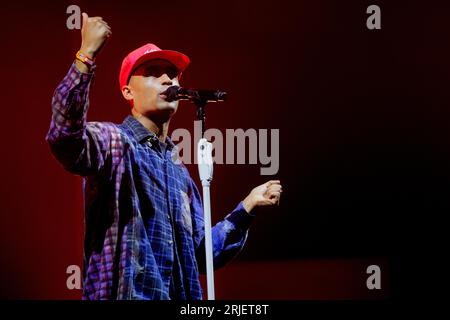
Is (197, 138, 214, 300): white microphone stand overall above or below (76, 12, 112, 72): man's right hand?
below

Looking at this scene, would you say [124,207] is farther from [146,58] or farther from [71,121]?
[146,58]

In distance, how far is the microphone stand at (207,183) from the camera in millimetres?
1810

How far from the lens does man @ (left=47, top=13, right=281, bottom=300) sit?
1.68 m

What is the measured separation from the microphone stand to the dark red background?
1114mm

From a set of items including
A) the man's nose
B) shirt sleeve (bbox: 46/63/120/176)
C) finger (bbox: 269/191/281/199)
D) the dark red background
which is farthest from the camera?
the dark red background

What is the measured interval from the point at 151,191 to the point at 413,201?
169 centimetres

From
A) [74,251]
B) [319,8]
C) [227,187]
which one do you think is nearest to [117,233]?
[74,251]

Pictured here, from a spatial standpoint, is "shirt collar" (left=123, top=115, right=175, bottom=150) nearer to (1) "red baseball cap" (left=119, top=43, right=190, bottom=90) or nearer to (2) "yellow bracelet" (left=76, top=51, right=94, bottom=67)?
(1) "red baseball cap" (left=119, top=43, right=190, bottom=90)

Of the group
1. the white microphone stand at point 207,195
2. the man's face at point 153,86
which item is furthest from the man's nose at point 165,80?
the white microphone stand at point 207,195

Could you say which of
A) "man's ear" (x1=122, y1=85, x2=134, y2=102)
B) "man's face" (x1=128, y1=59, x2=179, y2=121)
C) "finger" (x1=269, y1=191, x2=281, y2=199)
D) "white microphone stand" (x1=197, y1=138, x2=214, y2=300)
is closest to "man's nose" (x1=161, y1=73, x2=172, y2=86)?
"man's face" (x1=128, y1=59, x2=179, y2=121)

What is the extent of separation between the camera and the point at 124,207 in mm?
1956

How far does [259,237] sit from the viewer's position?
313 centimetres

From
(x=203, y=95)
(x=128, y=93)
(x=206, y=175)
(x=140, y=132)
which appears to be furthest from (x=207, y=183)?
(x=128, y=93)

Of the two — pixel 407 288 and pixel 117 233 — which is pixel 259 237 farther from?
pixel 117 233
